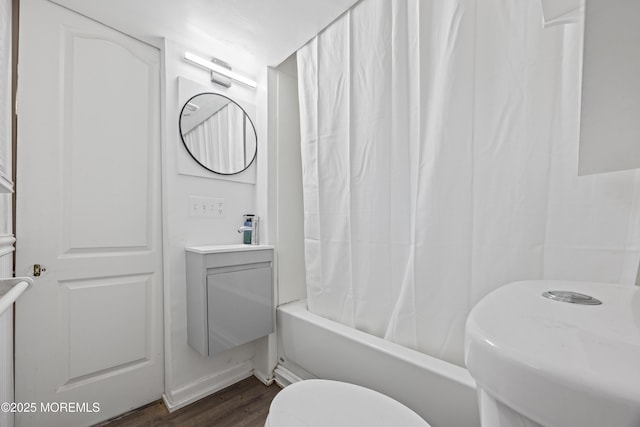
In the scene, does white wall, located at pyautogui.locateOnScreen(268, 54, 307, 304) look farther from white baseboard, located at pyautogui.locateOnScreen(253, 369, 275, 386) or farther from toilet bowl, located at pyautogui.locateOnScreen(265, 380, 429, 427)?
toilet bowl, located at pyautogui.locateOnScreen(265, 380, 429, 427)

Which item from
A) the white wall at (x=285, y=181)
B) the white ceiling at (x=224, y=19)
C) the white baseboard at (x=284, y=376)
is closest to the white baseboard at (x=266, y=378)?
the white baseboard at (x=284, y=376)

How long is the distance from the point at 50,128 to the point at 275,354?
5.99 ft

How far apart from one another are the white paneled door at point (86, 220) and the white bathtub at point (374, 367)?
0.83m

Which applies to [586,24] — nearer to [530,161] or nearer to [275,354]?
[530,161]

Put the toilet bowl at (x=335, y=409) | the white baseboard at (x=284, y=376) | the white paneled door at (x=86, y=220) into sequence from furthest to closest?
1. the white baseboard at (x=284, y=376)
2. the white paneled door at (x=86, y=220)
3. the toilet bowl at (x=335, y=409)

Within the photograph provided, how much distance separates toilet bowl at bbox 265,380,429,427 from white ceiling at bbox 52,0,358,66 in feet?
5.76

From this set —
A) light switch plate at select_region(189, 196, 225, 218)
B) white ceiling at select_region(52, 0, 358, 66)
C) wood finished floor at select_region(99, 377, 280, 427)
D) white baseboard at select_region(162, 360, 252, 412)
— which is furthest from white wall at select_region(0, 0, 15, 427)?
light switch plate at select_region(189, 196, 225, 218)

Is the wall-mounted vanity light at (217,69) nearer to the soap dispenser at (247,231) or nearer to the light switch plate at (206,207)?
the light switch plate at (206,207)

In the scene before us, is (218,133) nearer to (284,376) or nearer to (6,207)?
(6,207)

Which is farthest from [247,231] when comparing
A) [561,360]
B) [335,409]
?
[561,360]

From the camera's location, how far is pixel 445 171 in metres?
1.04

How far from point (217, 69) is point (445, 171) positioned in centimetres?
163

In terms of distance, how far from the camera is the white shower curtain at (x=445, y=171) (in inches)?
31.7

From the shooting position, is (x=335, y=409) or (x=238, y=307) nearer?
(x=335, y=409)
